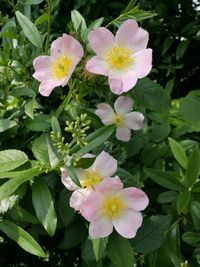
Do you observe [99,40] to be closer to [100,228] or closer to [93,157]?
[93,157]

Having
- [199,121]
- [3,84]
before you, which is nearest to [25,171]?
[3,84]

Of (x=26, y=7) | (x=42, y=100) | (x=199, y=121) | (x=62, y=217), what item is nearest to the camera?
(x=62, y=217)

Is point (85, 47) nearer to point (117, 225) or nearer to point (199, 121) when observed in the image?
point (117, 225)

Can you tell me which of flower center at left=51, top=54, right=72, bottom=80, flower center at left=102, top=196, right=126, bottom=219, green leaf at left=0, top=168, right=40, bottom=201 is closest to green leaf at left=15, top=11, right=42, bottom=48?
flower center at left=51, top=54, right=72, bottom=80

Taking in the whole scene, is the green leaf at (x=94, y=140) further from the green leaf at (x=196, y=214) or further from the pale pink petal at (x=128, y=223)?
the green leaf at (x=196, y=214)

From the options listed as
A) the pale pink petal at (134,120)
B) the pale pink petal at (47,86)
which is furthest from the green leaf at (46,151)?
the pale pink petal at (134,120)

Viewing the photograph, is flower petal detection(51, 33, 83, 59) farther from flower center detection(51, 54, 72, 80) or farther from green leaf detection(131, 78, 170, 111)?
green leaf detection(131, 78, 170, 111)
